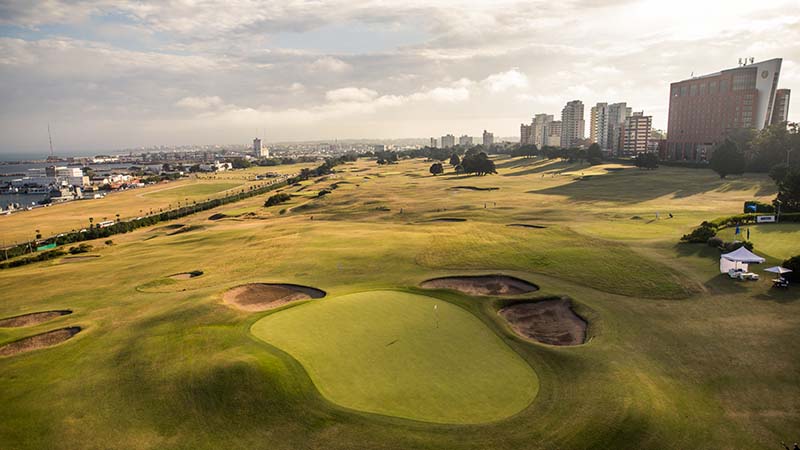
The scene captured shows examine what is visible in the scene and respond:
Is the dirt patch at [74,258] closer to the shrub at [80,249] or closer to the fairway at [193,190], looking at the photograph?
the shrub at [80,249]

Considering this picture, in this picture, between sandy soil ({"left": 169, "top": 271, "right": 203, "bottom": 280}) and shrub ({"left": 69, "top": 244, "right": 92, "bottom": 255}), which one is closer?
sandy soil ({"left": 169, "top": 271, "right": 203, "bottom": 280})

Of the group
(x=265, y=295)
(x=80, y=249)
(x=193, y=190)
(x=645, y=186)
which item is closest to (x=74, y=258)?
(x=80, y=249)

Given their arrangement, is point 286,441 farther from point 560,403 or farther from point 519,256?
point 519,256

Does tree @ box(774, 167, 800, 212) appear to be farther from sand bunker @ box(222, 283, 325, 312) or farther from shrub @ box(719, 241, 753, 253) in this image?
sand bunker @ box(222, 283, 325, 312)

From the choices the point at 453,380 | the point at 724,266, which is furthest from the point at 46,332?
the point at 724,266

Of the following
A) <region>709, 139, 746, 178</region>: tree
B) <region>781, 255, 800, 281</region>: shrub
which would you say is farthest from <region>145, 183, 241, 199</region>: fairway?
<region>781, 255, 800, 281</region>: shrub
